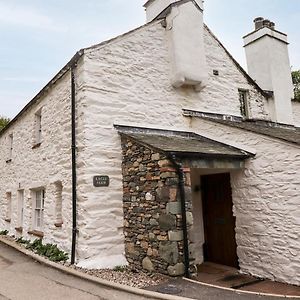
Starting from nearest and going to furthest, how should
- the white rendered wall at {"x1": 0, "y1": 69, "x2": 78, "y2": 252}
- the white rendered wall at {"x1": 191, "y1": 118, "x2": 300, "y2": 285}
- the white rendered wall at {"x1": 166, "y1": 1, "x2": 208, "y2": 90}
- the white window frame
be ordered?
the white rendered wall at {"x1": 191, "y1": 118, "x2": 300, "y2": 285} → the white rendered wall at {"x1": 0, "y1": 69, "x2": 78, "y2": 252} → the white rendered wall at {"x1": 166, "y1": 1, "x2": 208, "y2": 90} → the white window frame

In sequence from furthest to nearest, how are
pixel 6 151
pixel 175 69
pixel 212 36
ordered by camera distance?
pixel 6 151 < pixel 212 36 < pixel 175 69

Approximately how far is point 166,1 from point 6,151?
33.1ft

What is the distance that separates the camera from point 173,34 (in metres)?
9.61

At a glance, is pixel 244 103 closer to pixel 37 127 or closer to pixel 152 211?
pixel 152 211

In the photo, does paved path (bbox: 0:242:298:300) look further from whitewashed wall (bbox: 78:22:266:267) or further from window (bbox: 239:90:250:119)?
window (bbox: 239:90:250:119)

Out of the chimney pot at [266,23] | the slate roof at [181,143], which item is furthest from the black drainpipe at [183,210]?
the chimney pot at [266,23]

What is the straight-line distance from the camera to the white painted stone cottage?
6.67 m

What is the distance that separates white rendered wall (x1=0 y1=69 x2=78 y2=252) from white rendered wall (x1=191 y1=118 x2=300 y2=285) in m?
4.43

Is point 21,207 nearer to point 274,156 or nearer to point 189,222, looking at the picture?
point 189,222

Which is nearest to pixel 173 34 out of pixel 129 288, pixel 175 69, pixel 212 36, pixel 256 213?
pixel 175 69

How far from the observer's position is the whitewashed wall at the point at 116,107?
7539 mm

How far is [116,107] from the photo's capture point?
841 cm

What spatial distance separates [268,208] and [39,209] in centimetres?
743

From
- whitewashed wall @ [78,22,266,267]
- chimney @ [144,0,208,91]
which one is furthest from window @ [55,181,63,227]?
chimney @ [144,0,208,91]
